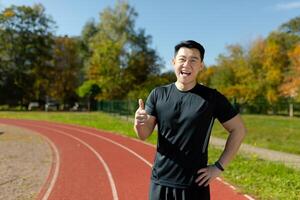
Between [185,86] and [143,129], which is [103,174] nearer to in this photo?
[143,129]

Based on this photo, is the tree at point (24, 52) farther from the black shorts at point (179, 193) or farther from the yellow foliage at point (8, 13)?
the black shorts at point (179, 193)

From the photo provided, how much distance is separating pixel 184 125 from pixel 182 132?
0.05 meters

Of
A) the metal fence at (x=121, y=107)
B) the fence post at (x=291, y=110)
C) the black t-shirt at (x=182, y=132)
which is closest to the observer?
the black t-shirt at (x=182, y=132)

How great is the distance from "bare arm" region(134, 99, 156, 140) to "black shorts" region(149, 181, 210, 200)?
1.19 ft

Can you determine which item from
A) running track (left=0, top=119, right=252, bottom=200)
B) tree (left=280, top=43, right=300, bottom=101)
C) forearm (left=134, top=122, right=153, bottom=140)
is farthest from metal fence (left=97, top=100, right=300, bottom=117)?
forearm (left=134, top=122, right=153, bottom=140)

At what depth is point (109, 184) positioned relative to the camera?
10734 millimetres

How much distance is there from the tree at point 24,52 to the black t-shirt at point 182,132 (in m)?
67.2

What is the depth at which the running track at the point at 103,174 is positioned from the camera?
949 centimetres

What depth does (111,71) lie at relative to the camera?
5809cm

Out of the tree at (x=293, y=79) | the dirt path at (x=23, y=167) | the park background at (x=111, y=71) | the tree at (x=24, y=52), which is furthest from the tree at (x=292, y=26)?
the dirt path at (x=23, y=167)

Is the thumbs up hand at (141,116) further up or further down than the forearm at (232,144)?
further up

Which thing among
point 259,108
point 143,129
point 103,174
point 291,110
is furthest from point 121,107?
point 143,129

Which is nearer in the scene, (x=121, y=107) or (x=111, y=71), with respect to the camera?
(x=121, y=107)

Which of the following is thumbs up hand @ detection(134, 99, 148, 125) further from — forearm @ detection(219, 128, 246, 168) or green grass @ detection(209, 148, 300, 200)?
green grass @ detection(209, 148, 300, 200)
